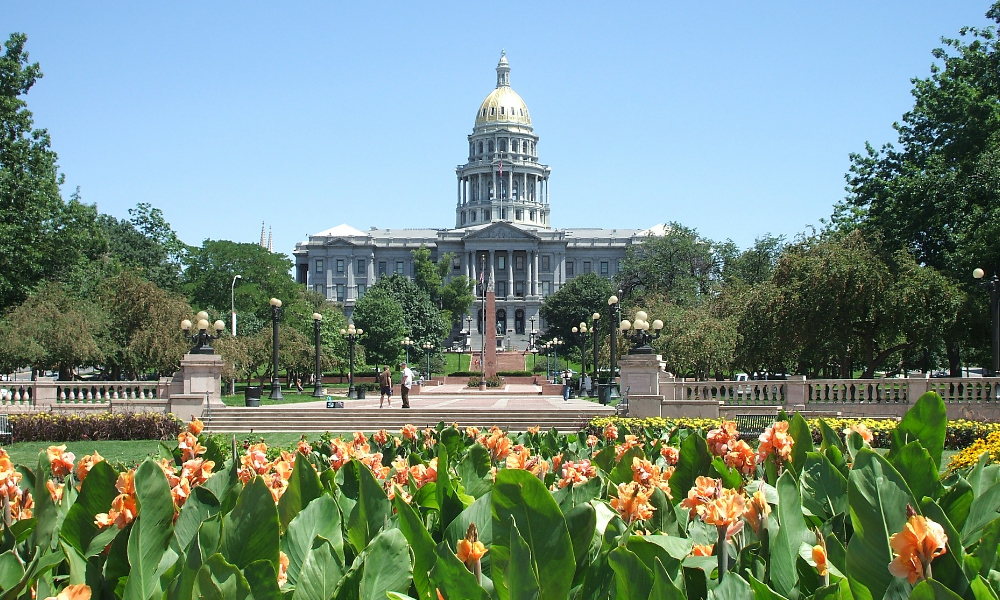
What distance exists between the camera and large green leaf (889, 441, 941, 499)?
11.9ft

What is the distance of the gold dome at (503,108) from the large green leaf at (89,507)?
149662 millimetres

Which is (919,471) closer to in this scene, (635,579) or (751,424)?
(635,579)

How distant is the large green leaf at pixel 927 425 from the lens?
4305 mm

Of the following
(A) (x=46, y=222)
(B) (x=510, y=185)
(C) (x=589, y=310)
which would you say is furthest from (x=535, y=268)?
(A) (x=46, y=222)

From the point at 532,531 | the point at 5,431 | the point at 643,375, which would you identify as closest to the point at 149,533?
the point at 532,531

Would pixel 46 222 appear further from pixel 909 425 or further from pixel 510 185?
pixel 510 185

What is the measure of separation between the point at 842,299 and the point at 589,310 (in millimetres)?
70348

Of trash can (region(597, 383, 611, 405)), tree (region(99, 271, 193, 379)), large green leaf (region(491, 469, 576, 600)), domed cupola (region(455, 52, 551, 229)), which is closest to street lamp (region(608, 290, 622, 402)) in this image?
trash can (region(597, 383, 611, 405))

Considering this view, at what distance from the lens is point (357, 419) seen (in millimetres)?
28516

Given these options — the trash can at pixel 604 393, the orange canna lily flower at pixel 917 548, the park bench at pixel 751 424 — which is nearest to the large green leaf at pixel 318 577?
the orange canna lily flower at pixel 917 548

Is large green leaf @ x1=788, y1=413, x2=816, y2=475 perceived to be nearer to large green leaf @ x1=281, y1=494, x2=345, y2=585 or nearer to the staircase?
large green leaf @ x1=281, y1=494, x2=345, y2=585

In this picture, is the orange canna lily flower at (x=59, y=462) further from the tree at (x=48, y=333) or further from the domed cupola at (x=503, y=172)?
the domed cupola at (x=503, y=172)

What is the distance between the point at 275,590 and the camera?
2605mm

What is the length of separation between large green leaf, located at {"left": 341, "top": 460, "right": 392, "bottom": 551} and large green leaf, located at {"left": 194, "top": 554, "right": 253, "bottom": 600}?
104 cm
